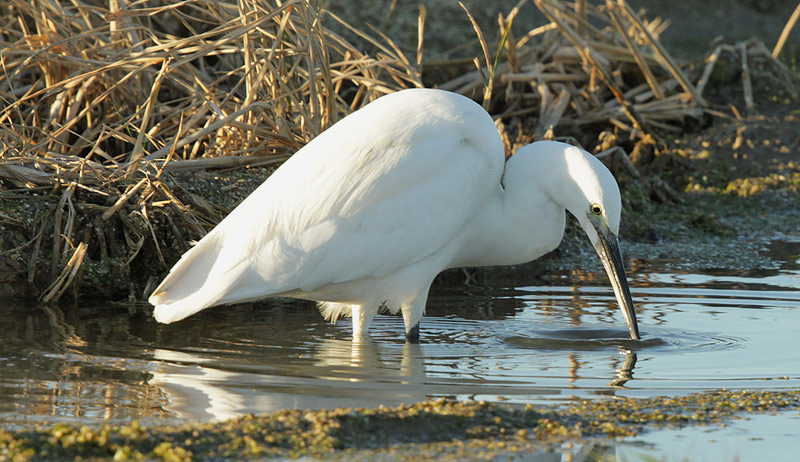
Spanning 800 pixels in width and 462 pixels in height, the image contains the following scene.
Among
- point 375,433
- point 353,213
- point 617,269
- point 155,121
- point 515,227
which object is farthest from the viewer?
point 155,121

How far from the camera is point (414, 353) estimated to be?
14.6ft

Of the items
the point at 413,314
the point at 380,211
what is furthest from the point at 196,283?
the point at 413,314

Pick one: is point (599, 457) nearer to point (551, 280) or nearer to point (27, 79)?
point (551, 280)

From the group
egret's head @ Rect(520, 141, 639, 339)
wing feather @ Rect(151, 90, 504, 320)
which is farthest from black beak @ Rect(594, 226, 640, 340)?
wing feather @ Rect(151, 90, 504, 320)

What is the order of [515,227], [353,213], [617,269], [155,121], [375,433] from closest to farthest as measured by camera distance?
[375,433] → [353,213] → [617,269] → [515,227] → [155,121]

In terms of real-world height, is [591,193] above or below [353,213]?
above

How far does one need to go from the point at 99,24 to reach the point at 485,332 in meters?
3.66

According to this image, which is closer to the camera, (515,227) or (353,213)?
(353,213)

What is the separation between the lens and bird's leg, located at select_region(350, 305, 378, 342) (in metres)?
4.70

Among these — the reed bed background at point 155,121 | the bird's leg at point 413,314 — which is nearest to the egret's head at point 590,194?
the bird's leg at point 413,314

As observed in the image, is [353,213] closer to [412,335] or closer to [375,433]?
[412,335]

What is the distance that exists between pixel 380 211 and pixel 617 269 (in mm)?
1072

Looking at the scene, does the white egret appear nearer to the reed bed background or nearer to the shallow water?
the shallow water

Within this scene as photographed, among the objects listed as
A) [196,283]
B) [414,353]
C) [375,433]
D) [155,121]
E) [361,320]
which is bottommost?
[375,433]
